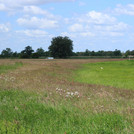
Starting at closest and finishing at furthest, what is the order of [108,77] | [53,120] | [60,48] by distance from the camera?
[53,120], [108,77], [60,48]

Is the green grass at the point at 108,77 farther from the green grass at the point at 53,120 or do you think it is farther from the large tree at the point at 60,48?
the large tree at the point at 60,48

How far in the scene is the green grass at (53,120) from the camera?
575 cm

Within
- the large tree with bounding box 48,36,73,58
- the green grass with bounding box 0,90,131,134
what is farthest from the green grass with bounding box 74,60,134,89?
the large tree with bounding box 48,36,73,58

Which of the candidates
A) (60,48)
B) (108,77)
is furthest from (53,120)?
(60,48)

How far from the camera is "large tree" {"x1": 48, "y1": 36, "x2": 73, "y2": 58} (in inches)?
5418

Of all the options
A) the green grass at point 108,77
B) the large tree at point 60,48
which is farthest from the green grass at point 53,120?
the large tree at point 60,48

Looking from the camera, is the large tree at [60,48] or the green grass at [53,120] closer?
the green grass at [53,120]

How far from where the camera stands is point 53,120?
6.57 metres

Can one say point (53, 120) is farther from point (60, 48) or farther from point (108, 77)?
point (60, 48)

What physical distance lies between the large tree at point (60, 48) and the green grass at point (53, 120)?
129 metres

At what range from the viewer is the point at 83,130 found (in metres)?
5.69

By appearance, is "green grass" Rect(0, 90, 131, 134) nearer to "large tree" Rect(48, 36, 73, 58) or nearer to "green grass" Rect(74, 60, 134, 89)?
"green grass" Rect(74, 60, 134, 89)

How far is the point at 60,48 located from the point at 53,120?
13170cm

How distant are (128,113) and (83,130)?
152 cm
